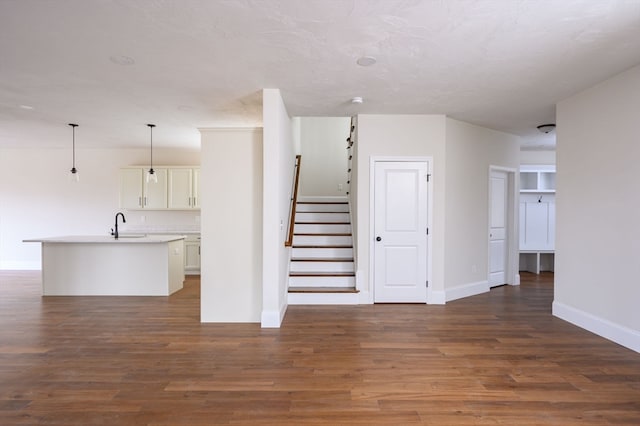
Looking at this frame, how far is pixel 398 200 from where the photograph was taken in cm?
465

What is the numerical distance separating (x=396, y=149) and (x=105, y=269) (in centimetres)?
506

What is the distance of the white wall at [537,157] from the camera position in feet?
22.6

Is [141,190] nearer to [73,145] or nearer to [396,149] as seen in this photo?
[73,145]

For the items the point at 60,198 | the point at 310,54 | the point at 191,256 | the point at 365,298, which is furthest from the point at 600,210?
the point at 60,198

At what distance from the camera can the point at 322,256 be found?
519 cm

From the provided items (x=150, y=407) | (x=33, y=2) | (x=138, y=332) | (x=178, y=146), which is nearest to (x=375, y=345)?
(x=150, y=407)

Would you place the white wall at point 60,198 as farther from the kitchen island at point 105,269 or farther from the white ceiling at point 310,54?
the white ceiling at point 310,54

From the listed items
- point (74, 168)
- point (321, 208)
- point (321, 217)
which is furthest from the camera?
point (321, 208)

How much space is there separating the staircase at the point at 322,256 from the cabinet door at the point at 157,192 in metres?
3.17

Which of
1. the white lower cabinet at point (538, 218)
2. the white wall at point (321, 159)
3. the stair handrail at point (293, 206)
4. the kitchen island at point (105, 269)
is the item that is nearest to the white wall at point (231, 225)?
the stair handrail at point (293, 206)

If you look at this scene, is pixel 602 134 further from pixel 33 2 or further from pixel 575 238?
pixel 33 2

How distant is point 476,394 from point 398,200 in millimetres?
2818

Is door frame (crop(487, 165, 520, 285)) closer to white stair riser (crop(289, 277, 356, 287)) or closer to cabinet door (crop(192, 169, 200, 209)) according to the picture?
white stair riser (crop(289, 277, 356, 287))

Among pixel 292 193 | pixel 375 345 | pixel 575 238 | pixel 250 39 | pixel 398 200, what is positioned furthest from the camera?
pixel 292 193
